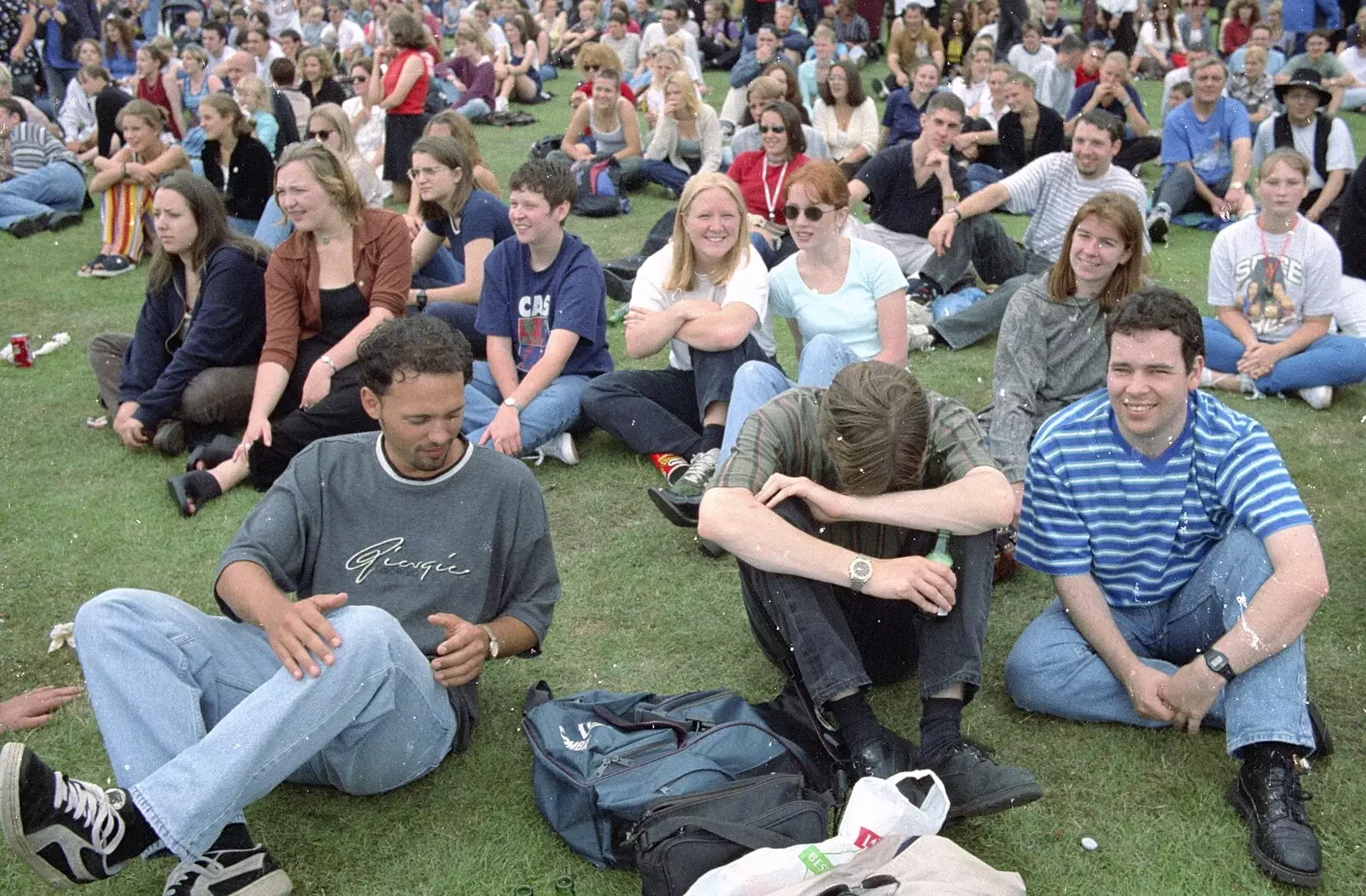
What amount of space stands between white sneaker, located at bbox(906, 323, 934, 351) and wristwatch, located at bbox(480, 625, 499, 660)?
169 inches

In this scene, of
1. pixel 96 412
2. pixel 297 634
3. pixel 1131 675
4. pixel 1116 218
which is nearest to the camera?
pixel 297 634

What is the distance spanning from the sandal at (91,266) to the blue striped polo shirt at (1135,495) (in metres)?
7.91

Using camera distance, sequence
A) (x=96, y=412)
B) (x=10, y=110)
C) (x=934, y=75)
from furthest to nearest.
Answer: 1. (x=934, y=75)
2. (x=10, y=110)
3. (x=96, y=412)

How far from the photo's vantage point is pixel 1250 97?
12031 millimetres

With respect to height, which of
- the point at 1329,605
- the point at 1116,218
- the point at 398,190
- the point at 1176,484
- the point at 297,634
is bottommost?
the point at 398,190

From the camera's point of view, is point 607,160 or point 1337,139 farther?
point 607,160

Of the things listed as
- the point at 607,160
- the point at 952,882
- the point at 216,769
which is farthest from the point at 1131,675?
→ the point at 607,160

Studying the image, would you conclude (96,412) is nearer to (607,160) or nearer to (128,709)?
(128,709)

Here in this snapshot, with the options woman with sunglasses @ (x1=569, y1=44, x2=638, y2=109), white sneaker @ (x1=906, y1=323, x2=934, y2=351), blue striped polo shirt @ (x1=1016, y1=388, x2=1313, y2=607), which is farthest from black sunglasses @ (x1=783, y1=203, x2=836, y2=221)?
woman with sunglasses @ (x1=569, y1=44, x2=638, y2=109)

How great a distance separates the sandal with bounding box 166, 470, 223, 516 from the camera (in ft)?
17.5

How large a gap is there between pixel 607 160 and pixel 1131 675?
8.23 m

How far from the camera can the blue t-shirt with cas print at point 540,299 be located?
575 centimetres

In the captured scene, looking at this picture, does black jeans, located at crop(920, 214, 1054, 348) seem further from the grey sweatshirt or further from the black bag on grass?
the black bag on grass

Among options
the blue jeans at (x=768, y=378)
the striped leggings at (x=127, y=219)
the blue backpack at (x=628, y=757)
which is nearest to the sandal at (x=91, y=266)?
the striped leggings at (x=127, y=219)
